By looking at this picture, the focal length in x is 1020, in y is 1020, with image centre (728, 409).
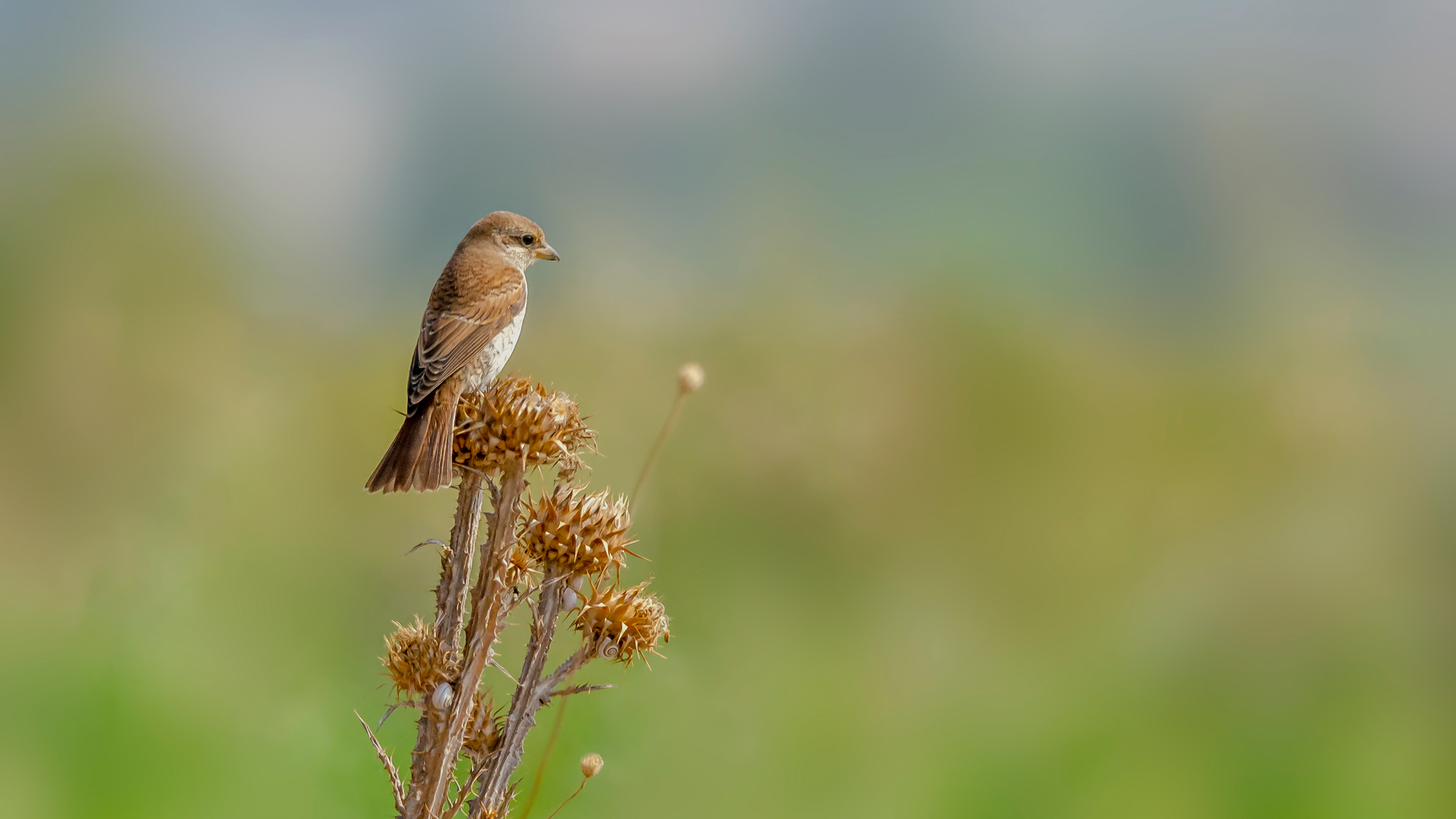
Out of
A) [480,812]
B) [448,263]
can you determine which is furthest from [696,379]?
[448,263]

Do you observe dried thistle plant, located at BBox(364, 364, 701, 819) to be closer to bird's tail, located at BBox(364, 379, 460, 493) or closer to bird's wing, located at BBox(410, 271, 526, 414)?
bird's tail, located at BBox(364, 379, 460, 493)

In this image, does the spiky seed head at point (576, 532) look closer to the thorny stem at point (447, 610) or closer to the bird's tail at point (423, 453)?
the thorny stem at point (447, 610)

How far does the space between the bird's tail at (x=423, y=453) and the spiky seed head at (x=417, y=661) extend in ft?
1.38

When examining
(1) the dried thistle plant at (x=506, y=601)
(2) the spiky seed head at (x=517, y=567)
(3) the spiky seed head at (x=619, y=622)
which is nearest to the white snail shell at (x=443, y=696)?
(1) the dried thistle plant at (x=506, y=601)

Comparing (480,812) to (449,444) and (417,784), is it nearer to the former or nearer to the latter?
(417,784)

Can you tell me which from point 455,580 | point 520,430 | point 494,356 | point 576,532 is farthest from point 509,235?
point 455,580

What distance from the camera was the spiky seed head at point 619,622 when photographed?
9.25 feet

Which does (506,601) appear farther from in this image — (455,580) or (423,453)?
(423,453)

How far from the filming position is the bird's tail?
9.45 feet

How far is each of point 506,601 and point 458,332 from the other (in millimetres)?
1203

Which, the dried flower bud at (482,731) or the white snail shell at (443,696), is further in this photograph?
the dried flower bud at (482,731)

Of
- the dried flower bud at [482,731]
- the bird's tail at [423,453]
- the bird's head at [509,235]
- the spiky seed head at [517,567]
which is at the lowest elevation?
the dried flower bud at [482,731]

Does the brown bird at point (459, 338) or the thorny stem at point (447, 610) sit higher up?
the brown bird at point (459, 338)

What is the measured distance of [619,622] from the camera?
282cm
